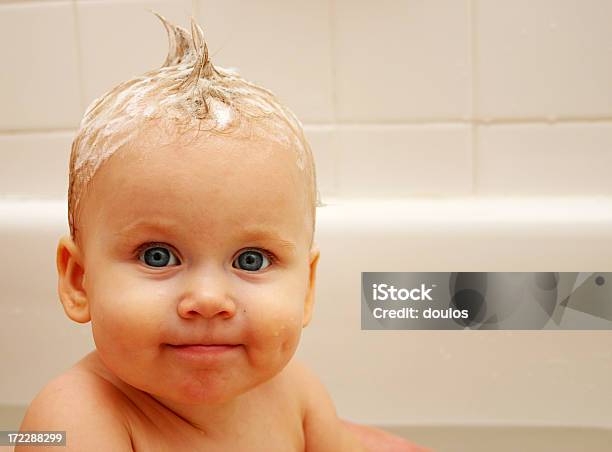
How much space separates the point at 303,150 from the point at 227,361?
0.68 ft

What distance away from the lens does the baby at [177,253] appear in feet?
2.23

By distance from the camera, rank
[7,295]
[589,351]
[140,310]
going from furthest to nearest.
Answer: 1. [7,295]
2. [589,351]
3. [140,310]

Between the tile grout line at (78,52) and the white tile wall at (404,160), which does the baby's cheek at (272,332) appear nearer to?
the white tile wall at (404,160)

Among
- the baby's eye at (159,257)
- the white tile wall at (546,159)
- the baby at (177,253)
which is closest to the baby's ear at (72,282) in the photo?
the baby at (177,253)

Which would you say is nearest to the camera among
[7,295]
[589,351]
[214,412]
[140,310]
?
[140,310]

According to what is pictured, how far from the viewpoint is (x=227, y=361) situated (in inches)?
27.2

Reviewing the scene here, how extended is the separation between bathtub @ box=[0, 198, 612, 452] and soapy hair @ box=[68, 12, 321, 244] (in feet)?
1.62

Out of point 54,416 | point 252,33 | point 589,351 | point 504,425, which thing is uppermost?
point 252,33

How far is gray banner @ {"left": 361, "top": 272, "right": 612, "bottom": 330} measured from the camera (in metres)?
1.20

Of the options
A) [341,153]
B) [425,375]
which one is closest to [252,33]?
[341,153]

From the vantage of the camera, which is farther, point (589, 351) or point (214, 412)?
point (589, 351)

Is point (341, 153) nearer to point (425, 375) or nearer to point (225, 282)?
point (425, 375)

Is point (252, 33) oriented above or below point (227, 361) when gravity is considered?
above

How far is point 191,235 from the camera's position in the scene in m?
0.68
